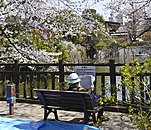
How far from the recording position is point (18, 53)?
1216 centimetres

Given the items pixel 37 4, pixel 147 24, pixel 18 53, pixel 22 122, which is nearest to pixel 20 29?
pixel 18 53

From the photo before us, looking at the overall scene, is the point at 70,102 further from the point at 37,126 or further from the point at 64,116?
the point at 64,116

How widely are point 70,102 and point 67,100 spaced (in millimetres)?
66

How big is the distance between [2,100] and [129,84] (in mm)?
6473

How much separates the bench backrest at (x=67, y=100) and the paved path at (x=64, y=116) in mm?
516

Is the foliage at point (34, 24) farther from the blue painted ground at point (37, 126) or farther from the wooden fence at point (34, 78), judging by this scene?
the blue painted ground at point (37, 126)

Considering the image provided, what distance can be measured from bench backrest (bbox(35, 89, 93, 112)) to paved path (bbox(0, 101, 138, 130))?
52cm

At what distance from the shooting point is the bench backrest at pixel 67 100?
223 inches

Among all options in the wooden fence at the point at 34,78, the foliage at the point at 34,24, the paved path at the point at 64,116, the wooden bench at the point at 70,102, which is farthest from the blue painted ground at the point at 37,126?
the foliage at the point at 34,24

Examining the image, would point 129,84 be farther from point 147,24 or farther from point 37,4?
point 37,4

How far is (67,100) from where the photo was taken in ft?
19.5

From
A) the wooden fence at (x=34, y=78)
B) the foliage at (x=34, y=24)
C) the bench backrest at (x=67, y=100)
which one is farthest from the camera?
the foliage at (x=34, y=24)

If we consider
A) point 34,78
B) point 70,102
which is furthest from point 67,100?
point 34,78

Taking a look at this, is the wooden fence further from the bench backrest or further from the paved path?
the bench backrest
